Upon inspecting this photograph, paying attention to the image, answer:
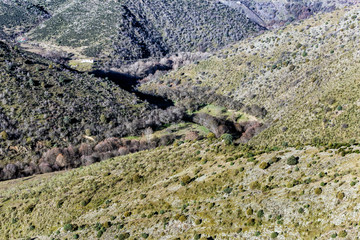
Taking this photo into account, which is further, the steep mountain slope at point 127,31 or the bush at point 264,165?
the steep mountain slope at point 127,31

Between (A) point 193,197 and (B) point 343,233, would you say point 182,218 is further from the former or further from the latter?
(B) point 343,233

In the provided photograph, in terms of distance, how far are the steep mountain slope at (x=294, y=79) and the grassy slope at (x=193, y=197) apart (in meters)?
22.6

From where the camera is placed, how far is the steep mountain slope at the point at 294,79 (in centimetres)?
6266

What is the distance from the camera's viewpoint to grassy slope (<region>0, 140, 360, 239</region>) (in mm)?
29641

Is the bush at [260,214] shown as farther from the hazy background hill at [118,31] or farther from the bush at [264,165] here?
the hazy background hill at [118,31]

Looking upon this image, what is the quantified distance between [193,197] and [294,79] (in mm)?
66163

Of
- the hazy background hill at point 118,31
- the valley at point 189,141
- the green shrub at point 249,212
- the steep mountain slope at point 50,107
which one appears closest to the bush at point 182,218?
the valley at point 189,141

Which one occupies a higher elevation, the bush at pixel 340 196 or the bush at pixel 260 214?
the bush at pixel 340 196

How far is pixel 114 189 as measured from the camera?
4834cm

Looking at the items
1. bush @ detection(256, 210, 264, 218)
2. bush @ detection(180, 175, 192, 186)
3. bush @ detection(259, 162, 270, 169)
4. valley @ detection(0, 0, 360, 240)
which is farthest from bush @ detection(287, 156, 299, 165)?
bush @ detection(180, 175, 192, 186)

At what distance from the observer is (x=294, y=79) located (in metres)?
93.1

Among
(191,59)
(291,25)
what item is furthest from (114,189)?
(191,59)

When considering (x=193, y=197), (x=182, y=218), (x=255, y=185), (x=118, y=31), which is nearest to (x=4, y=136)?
(x=193, y=197)

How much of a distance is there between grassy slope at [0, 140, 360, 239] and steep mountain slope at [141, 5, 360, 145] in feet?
74.1
